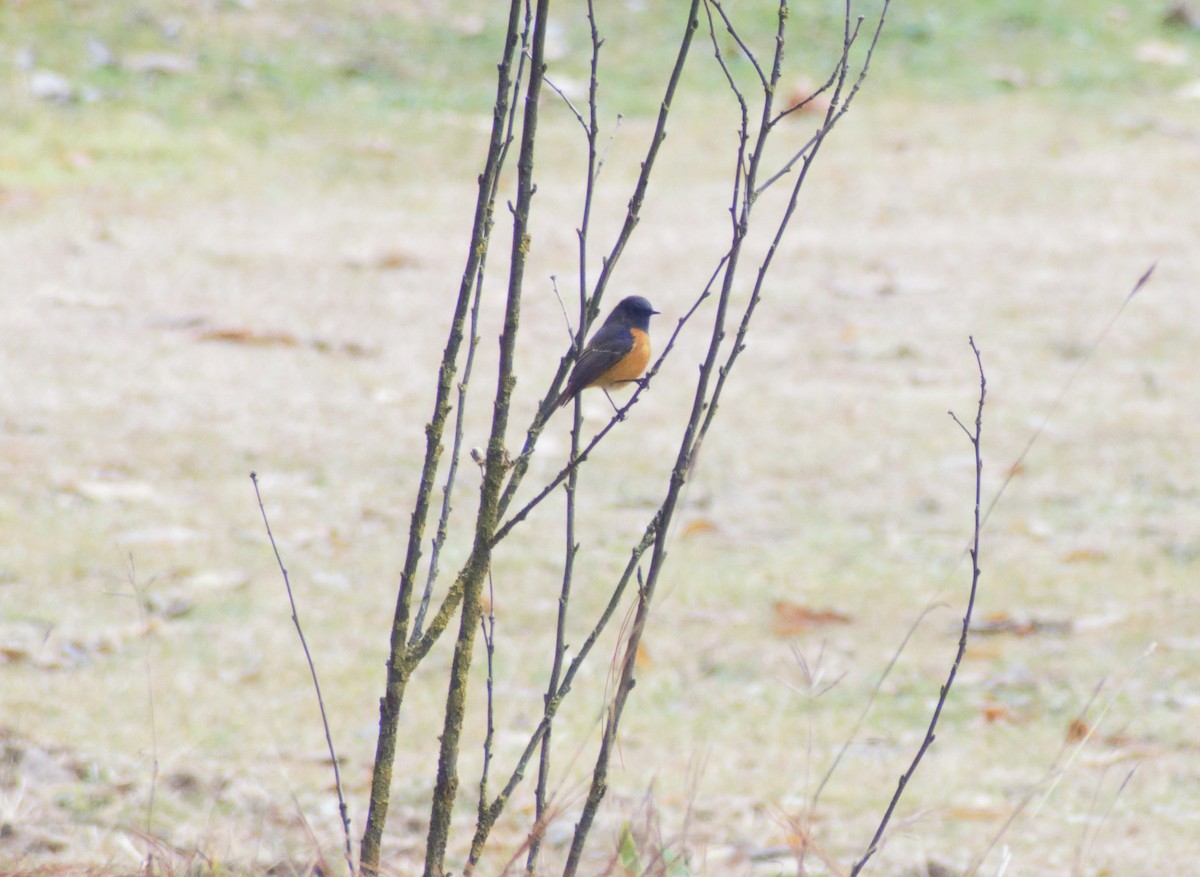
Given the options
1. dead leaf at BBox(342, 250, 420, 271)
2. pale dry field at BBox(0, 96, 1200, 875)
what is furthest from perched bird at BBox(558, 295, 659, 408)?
dead leaf at BBox(342, 250, 420, 271)

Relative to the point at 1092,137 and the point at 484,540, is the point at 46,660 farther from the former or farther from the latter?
the point at 1092,137

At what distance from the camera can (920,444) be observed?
645 cm

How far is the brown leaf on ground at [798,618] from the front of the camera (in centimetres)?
471

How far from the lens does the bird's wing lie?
341 centimetres

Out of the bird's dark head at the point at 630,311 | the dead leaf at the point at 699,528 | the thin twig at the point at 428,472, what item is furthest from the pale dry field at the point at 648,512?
the bird's dark head at the point at 630,311

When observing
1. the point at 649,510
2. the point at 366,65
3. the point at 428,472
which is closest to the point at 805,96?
the point at 366,65

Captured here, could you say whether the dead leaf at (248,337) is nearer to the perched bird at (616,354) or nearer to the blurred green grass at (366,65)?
the blurred green grass at (366,65)

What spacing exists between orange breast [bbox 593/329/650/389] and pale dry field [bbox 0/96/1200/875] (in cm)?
86

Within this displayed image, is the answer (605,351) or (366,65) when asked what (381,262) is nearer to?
(366,65)

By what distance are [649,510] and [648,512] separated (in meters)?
0.02

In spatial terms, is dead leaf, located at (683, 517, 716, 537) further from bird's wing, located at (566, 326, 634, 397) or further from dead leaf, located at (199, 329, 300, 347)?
dead leaf, located at (199, 329, 300, 347)

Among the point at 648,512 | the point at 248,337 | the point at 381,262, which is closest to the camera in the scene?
the point at 648,512

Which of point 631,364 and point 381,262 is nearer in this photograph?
point 631,364

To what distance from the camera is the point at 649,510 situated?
18.7ft
